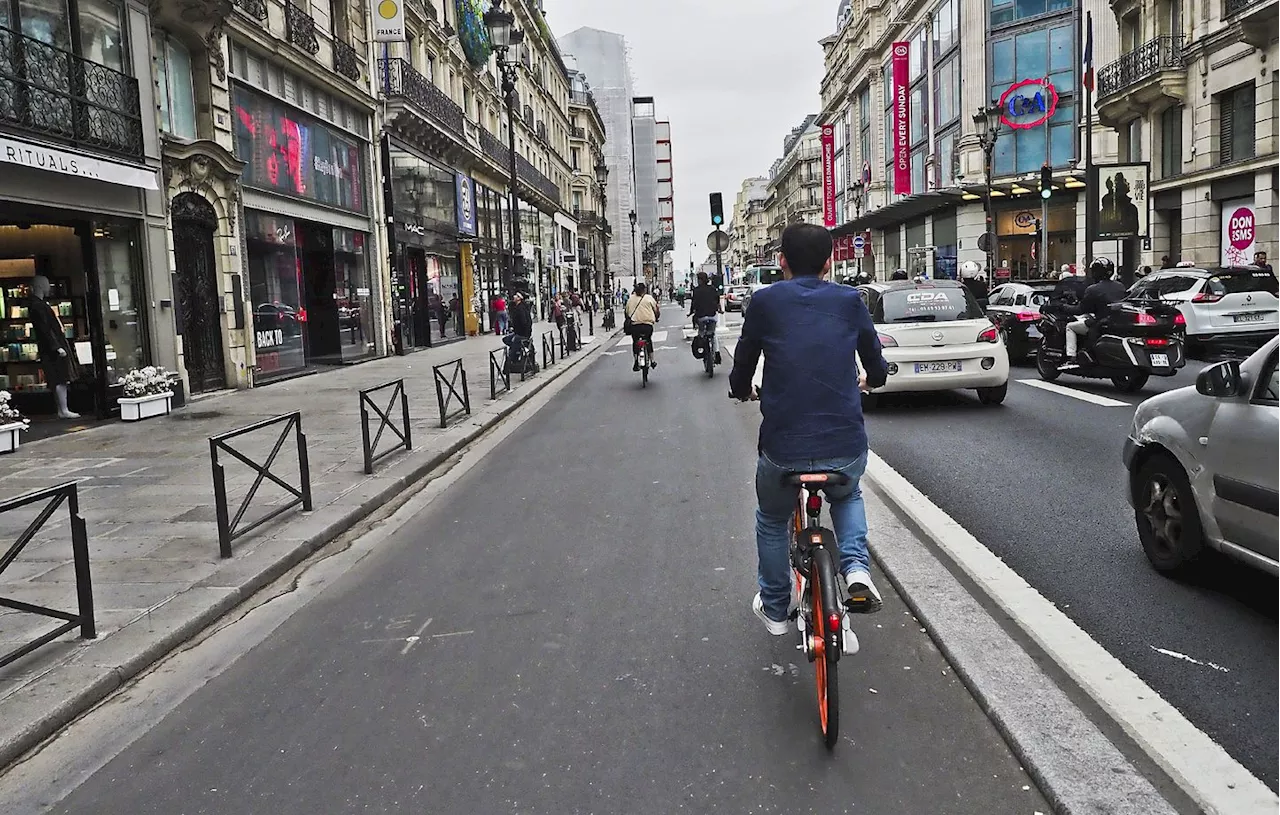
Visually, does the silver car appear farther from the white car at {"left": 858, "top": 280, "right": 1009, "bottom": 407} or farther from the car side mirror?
the white car at {"left": 858, "top": 280, "right": 1009, "bottom": 407}

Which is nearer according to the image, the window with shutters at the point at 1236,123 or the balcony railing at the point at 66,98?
the balcony railing at the point at 66,98

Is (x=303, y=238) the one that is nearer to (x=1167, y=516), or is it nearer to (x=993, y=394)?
(x=993, y=394)

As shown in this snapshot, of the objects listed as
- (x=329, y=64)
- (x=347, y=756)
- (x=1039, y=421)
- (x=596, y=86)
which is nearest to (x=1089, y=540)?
(x=347, y=756)

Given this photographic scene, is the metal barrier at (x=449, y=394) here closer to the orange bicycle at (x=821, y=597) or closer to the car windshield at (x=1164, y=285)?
the orange bicycle at (x=821, y=597)

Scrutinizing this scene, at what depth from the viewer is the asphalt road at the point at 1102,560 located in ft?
12.2

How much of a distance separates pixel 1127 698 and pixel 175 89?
54.4 feet

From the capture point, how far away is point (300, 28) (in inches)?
816

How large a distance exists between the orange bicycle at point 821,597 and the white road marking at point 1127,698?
3.12 ft

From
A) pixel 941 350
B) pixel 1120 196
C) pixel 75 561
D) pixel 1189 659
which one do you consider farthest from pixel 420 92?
pixel 1189 659

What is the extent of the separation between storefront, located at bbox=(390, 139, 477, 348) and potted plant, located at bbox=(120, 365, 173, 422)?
484 inches

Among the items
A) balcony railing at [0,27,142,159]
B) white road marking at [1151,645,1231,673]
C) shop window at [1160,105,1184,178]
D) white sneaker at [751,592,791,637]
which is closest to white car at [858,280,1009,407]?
white road marking at [1151,645,1231,673]

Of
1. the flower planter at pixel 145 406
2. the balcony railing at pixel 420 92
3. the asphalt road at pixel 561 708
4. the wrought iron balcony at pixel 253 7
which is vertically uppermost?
the balcony railing at pixel 420 92

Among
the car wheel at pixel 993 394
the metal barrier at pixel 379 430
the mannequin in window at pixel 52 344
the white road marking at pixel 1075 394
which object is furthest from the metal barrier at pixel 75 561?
the white road marking at pixel 1075 394

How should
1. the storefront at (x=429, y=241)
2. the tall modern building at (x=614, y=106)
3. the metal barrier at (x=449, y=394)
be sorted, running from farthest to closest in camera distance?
the tall modern building at (x=614, y=106)
the storefront at (x=429, y=241)
the metal barrier at (x=449, y=394)
